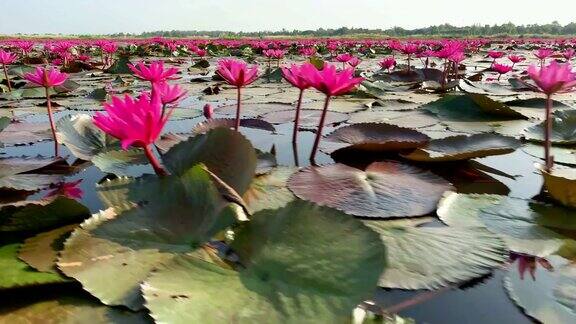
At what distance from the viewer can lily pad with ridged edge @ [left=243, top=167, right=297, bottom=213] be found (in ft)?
3.45

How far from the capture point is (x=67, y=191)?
1.23 m

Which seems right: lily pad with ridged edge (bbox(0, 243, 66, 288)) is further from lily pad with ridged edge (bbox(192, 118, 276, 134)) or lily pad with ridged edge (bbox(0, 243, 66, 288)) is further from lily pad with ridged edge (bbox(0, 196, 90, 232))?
lily pad with ridged edge (bbox(192, 118, 276, 134))

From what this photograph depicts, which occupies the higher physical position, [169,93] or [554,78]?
[554,78]

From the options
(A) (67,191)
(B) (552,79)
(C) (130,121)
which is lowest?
(A) (67,191)

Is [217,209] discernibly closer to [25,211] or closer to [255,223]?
[255,223]

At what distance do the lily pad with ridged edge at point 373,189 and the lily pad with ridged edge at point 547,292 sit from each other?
286 mm

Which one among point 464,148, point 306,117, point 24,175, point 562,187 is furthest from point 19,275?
point 306,117

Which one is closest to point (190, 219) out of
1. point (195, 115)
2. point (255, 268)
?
point (255, 268)

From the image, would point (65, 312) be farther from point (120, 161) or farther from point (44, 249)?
point (120, 161)

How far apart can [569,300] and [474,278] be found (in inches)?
5.5

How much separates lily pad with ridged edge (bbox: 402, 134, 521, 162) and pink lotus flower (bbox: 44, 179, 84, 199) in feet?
3.05

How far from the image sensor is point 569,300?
27.2 inches

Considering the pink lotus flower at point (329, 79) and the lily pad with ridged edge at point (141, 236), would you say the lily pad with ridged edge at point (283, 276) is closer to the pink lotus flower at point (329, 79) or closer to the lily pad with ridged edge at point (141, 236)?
the lily pad with ridged edge at point (141, 236)

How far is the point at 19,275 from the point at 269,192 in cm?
57
